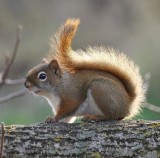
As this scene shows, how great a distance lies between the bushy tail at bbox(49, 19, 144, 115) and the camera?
13.0 feet

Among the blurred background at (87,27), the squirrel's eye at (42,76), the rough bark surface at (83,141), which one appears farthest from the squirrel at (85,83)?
the blurred background at (87,27)

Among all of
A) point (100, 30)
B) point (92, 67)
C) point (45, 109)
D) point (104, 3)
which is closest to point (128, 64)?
point (92, 67)

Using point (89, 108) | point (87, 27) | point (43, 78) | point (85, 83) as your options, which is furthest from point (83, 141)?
point (87, 27)

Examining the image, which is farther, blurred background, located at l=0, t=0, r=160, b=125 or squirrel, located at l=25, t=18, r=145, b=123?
blurred background, located at l=0, t=0, r=160, b=125

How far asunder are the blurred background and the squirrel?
582 centimetres

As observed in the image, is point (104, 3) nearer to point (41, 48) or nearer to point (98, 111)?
point (41, 48)

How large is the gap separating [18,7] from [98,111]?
919cm

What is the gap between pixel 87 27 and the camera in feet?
40.9

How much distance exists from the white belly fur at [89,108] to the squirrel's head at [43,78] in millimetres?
243

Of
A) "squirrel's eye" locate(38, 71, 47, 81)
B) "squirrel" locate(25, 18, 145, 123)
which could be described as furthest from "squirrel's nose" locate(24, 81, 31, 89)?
"squirrel's eye" locate(38, 71, 47, 81)

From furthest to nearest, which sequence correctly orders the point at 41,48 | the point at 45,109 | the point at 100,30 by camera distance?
the point at 100,30, the point at 41,48, the point at 45,109

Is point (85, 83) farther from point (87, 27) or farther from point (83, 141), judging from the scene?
point (87, 27)

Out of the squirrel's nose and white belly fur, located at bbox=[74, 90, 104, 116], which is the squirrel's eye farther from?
white belly fur, located at bbox=[74, 90, 104, 116]

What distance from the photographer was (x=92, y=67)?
13.1 feet
